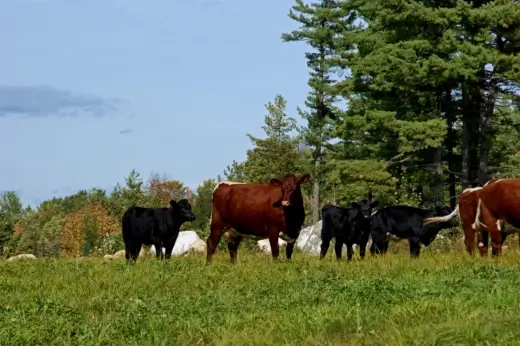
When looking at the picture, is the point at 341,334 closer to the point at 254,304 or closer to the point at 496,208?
the point at 254,304

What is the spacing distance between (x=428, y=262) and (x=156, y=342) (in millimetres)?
7792

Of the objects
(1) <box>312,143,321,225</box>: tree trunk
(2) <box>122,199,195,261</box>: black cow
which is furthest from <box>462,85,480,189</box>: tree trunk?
(2) <box>122,199,195,261</box>: black cow

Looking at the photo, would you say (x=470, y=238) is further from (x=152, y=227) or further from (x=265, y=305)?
(x=265, y=305)

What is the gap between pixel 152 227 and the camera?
18625 mm

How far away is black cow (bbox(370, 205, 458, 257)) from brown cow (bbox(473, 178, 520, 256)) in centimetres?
217

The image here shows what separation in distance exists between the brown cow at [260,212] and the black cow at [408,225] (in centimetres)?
339

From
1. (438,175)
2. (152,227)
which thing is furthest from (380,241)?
(438,175)

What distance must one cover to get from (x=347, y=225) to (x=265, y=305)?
8773mm

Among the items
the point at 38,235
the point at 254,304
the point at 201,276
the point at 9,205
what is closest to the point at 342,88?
the point at 201,276

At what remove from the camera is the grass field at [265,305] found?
6551 mm

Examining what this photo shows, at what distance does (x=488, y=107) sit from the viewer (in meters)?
34.3

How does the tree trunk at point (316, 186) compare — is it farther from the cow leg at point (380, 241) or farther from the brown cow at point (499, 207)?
the brown cow at point (499, 207)

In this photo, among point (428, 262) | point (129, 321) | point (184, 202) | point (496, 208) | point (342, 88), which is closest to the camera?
point (129, 321)

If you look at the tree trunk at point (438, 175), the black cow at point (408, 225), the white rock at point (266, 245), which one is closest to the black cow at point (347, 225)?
the black cow at point (408, 225)
